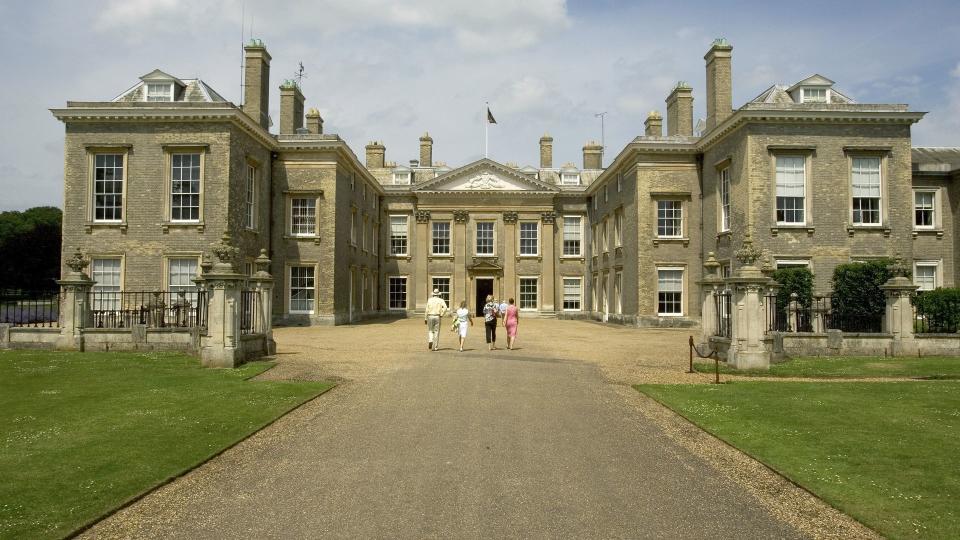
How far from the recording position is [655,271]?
31.0m

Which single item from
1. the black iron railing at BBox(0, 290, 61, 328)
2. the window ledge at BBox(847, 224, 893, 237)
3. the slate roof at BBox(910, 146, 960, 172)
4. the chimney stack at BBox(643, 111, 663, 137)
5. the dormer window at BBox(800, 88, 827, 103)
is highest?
the chimney stack at BBox(643, 111, 663, 137)

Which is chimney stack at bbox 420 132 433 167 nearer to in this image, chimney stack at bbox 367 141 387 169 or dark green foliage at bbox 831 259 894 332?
chimney stack at bbox 367 141 387 169

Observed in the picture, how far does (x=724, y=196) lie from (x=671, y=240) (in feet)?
12.6

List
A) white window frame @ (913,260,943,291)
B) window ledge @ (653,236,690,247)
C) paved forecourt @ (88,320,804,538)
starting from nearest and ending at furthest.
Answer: paved forecourt @ (88,320,804,538), white window frame @ (913,260,943,291), window ledge @ (653,236,690,247)

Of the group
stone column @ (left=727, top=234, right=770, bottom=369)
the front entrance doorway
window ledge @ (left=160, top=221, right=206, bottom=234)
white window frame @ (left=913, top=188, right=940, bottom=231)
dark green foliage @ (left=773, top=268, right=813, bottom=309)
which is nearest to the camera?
stone column @ (left=727, top=234, right=770, bottom=369)

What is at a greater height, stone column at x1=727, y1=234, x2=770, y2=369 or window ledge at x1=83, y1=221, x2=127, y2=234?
window ledge at x1=83, y1=221, x2=127, y2=234

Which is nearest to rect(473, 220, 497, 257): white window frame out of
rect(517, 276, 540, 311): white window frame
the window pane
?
the window pane

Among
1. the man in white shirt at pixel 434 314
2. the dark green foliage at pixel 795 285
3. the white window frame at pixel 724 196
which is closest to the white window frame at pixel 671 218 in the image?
the white window frame at pixel 724 196

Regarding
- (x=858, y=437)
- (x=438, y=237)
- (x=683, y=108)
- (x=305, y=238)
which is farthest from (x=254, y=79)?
(x=858, y=437)

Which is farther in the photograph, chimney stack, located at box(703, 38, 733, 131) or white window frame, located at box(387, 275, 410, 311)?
white window frame, located at box(387, 275, 410, 311)

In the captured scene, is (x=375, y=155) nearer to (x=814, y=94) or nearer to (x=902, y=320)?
(x=814, y=94)

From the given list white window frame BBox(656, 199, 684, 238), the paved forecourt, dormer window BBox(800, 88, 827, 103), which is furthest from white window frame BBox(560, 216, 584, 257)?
the paved forecourt

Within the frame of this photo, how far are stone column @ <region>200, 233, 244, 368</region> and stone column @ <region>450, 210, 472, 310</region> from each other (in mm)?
28955

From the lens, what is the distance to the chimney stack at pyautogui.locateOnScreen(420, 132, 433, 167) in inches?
1954
